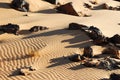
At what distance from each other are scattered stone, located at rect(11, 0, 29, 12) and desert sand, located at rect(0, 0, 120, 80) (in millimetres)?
391

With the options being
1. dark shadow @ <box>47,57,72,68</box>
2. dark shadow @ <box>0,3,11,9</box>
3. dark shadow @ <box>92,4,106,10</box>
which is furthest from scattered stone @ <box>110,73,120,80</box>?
dark shadow @ <box>92,4,106,10</box>

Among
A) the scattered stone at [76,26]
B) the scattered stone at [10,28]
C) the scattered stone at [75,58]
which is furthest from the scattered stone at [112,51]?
the scattered stone at [10,28]

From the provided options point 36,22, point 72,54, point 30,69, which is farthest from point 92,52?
point 36,22

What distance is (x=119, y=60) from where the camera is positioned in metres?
15.0

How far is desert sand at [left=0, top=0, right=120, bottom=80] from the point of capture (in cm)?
1362

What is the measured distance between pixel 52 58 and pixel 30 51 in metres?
1.01

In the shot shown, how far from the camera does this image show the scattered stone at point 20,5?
22594 millimetres

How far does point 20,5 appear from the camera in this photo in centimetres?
2259

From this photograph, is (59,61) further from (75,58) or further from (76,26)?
(76,26)

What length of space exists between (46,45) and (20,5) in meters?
7.07

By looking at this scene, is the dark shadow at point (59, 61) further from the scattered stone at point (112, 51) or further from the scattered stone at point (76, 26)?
the scattered stone at point (76, 26)

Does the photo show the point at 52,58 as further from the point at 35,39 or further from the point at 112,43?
the point at 112,43

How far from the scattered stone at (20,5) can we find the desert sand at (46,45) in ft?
1.28

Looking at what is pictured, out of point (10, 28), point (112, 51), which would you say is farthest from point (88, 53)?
point (10, 28)
